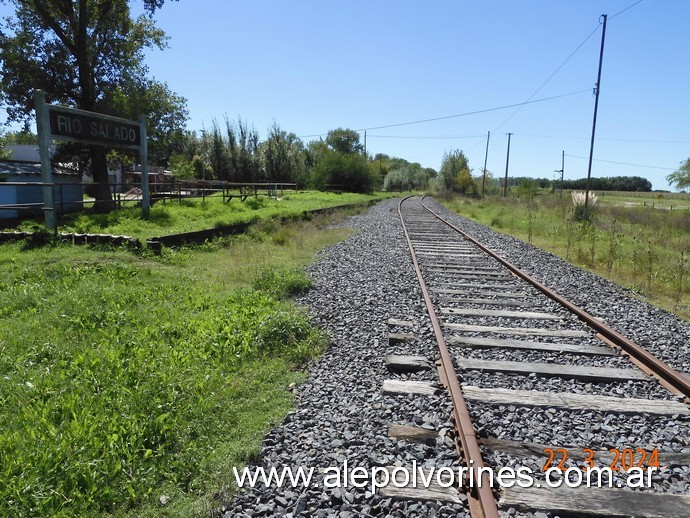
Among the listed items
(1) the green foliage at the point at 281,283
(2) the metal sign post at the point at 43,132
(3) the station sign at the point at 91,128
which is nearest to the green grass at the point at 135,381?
(1) the green foliage at the point at 281,283

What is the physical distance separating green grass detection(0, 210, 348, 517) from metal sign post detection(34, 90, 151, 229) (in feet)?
16.3

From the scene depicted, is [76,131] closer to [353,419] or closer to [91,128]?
[91,128]

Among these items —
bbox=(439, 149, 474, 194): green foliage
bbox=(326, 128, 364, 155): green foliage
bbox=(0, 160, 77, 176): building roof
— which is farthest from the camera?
bbox=(326, 128, 364, 155): green foliage

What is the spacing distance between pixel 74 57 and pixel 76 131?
34.7 feet

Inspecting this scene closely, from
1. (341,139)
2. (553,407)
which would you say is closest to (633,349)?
(553,407)

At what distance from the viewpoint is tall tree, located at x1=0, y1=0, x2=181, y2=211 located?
64.8 ft

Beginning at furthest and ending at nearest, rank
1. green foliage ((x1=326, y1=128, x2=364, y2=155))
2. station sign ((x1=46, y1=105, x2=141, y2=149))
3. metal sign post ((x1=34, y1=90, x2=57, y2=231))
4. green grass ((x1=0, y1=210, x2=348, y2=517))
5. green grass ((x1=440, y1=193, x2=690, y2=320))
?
green foliage ((x1=326, y1=128, x2=364, y2=155)), station sign ((x1=46, y1=105, x2=141, y2=149)), metal sign post ((x1=34, y1=90, x2=57, y2=231)), green grass ((x1=440, y1=193, x2=690, y2=320)), green grass ((x1=0, y1=210, x2=348, y2=517))

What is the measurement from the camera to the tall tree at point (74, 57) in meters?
19.8

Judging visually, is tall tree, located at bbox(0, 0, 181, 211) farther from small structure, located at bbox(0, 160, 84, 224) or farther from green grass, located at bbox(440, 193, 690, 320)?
green grass, located at bbox(440, 193, 690, 320)

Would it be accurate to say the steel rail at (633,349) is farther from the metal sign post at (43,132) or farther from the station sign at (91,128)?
the station sign at (91,128)

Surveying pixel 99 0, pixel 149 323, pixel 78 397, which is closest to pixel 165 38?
pixel 99 0

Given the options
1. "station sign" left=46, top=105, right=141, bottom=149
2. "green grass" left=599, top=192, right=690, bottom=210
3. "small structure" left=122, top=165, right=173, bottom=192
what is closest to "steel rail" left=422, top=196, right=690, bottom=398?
"station sign" left=46, top=105, right=141, bottom=149

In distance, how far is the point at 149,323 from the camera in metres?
5.79

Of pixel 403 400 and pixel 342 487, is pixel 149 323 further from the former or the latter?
pixel 342 487
